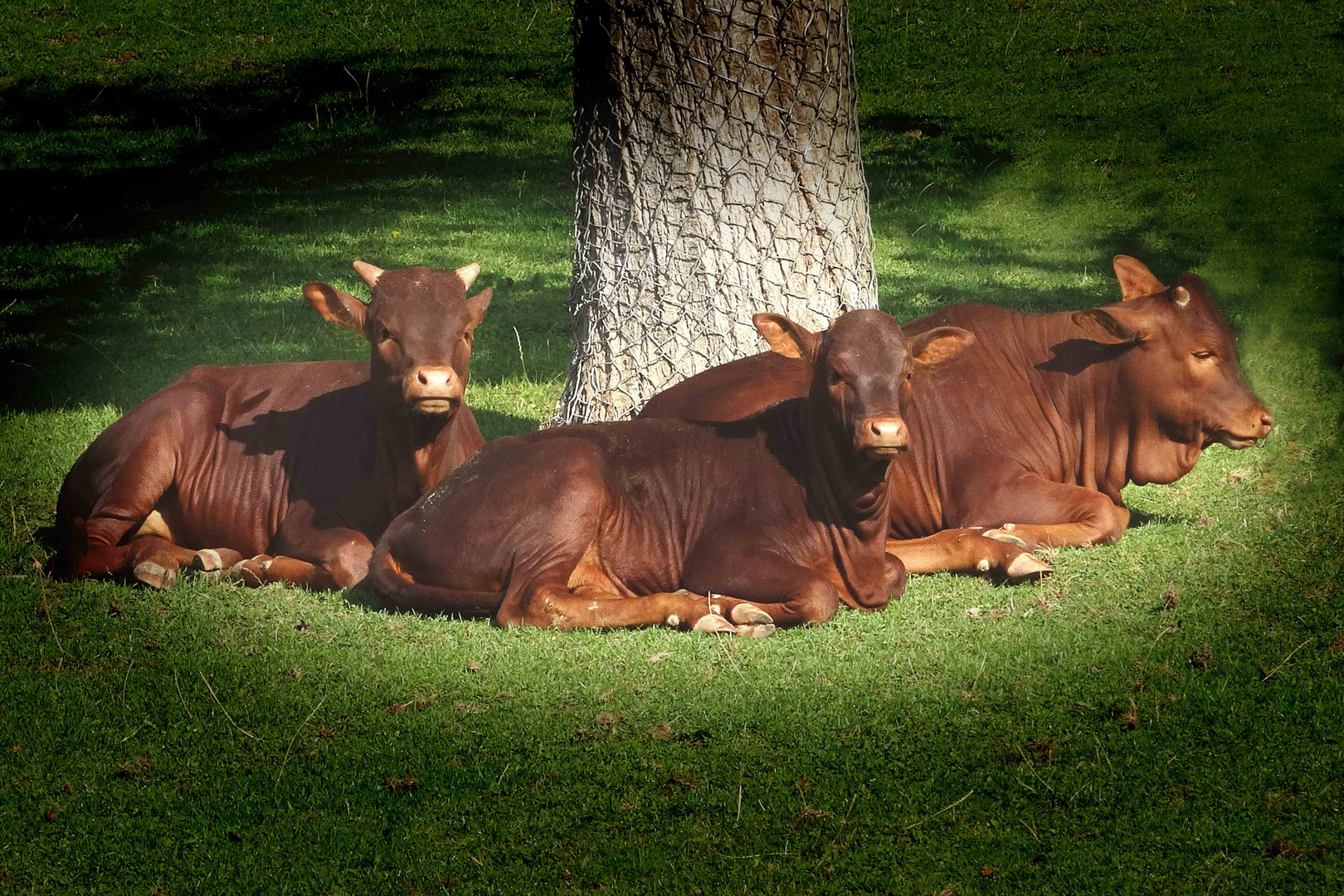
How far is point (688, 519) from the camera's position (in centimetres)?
802

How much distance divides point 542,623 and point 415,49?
660 inches

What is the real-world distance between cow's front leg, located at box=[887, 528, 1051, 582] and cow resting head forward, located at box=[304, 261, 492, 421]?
269 centimetres

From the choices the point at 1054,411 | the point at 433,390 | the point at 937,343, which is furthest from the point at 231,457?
the point at 1054,411

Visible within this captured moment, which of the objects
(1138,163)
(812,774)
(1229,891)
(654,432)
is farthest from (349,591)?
(1138,163)

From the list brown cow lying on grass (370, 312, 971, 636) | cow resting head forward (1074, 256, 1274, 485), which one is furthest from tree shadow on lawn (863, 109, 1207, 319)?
brown cow lying on grass (370, 312, 971, 636)

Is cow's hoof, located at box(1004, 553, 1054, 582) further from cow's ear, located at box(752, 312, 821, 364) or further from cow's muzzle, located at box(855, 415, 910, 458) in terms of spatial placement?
cow's ear, located at box(752, 312, 821, 364)

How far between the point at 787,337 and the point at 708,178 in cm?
224

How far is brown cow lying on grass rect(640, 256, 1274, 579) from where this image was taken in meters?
8.84

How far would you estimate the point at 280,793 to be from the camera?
592cm

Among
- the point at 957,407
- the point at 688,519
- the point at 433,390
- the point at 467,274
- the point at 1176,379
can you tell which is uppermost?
the point at 467,274

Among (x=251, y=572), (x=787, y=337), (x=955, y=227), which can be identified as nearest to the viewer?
(x=787, y=337)

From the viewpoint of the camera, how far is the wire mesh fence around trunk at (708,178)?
9.66 metres

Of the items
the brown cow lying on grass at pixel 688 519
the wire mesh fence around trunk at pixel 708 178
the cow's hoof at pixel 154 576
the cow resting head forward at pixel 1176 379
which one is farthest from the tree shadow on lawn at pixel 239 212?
the cow resting head forward at pixel 1176 379

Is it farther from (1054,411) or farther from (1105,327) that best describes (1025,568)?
(1105,327)
